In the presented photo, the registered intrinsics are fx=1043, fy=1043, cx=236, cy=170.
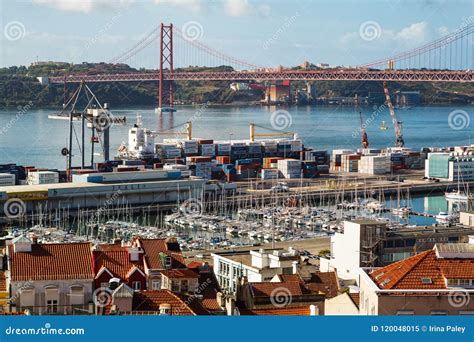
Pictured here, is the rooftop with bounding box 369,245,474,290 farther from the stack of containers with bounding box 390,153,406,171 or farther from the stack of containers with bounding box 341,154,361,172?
the stack of containers with bounding box 390,153,406,171


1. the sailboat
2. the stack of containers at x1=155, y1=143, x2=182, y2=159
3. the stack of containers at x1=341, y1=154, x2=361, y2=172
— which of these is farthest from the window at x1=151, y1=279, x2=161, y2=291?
the stack of containers at x1=341, y1=154, x2=361, y2=172

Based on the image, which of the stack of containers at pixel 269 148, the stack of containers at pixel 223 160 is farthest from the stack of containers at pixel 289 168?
the stack of containers at pixel 269 148

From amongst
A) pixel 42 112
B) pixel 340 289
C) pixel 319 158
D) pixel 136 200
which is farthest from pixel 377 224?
pixel 42 112

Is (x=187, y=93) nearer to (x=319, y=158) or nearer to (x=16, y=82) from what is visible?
(x=16, y=82)

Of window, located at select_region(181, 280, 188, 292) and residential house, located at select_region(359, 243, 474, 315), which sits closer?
residential house, located at select_region(359, 243, 474, 315)

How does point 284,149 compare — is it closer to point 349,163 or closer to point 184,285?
point 349,163
